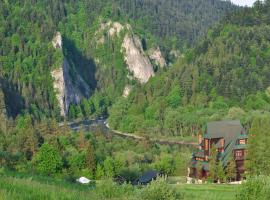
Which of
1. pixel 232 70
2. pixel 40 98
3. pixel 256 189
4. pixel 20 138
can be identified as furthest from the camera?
pixel 40 98

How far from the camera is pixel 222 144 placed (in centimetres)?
6419

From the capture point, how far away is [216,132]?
64.8 metres

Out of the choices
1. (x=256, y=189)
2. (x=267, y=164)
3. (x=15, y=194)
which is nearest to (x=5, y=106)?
(x=267, y=164)

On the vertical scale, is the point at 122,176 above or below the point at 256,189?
below

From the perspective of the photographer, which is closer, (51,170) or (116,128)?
(51,170)

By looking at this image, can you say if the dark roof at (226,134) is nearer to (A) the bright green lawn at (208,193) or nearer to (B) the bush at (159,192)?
(A) the bright green lawn at (208,193)

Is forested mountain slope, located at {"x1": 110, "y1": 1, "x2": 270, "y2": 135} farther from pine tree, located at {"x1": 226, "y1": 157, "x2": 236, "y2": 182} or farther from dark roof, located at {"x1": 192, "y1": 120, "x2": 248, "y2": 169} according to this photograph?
pine tree, located at {"x1": 226, "y1": 157, "x2": 236, "y2": 182}

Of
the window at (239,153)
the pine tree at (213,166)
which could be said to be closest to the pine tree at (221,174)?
the pine tree at (213,166)

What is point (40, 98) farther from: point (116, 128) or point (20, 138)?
point (20, 138)

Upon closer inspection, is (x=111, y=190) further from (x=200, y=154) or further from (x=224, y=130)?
(x=224, y=130)

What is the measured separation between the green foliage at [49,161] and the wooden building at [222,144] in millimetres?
16260

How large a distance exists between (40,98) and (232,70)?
83.6 meters

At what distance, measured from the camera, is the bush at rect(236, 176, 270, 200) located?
77.8ft

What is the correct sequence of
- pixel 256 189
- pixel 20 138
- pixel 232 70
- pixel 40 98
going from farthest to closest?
pixel 40 98 < pixel 232 70 < pixel 20 138 < pixel 256 189
